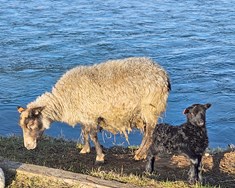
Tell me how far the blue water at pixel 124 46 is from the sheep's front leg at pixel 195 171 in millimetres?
6544

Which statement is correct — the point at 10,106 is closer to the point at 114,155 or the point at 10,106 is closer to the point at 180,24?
the point at 114,155

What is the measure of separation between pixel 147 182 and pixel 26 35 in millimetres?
18838

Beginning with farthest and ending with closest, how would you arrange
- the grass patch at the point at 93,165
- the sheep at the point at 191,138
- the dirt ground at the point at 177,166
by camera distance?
the dirt ground at the point at 177,166, the sheep at the point at 191,138, the grass patch at the point at 93,165

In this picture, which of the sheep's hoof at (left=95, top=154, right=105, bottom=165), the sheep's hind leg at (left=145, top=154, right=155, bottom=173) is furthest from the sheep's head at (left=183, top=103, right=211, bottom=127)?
the sheep's hoof at (left=95, top=154, right=105, bottom=165)

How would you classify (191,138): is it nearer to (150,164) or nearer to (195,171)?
(195,171)

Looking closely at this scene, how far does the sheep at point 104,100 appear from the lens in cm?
935

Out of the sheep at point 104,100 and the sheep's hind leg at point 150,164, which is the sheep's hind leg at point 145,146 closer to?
the sheep at point 104,100

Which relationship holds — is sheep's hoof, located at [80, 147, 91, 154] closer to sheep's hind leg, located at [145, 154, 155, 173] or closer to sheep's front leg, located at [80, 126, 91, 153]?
sheep's front leg, located at [80, 126, 91, 153]

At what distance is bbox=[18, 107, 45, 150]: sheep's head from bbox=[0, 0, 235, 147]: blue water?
16.0 ft

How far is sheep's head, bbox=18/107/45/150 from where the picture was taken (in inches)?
364

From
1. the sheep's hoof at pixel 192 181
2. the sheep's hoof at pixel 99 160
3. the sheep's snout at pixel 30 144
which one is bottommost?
the sheep's hoof at pixel 99 160

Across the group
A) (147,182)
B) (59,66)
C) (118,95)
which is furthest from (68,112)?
(59,66)

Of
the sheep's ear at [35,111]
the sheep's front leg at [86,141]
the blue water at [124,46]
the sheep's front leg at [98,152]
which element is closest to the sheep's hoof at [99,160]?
the sheep's front leg at [98,152]

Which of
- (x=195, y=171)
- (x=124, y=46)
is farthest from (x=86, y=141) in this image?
(x=124, y=46)
